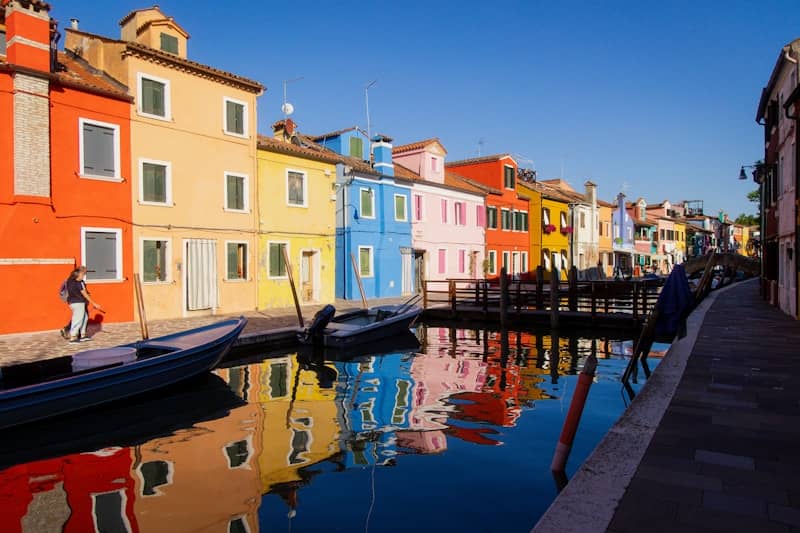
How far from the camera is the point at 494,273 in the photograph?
112ft

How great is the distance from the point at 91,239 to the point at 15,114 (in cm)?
375

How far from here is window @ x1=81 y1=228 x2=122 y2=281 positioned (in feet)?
52.0

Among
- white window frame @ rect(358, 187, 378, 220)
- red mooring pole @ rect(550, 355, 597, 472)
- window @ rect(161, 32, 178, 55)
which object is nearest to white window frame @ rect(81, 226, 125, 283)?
window @ rect(161, 32, 178, 55)

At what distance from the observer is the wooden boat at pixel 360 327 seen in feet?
48.7

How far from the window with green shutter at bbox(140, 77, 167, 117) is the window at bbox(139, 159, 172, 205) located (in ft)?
5.45

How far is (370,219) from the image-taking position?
26.0m

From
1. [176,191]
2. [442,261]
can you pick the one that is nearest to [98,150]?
[176,191]

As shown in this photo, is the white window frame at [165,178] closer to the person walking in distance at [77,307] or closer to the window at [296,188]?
the person walking in distance at [77,307]

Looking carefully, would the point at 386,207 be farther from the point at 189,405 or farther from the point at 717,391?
the point at 717,391

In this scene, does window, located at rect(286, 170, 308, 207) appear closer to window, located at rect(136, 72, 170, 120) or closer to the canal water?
window, located at rect(136, 72, 170, 120)

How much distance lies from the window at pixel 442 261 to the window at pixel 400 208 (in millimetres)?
3405

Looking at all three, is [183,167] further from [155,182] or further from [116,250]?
[116,250]

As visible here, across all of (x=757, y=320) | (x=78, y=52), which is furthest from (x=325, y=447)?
(x=78, y=52)

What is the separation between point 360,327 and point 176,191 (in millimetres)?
8086
